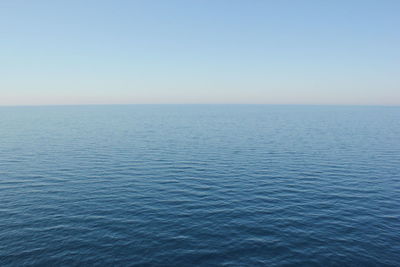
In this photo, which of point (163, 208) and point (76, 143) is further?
point (76, 143)

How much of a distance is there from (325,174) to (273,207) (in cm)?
2409

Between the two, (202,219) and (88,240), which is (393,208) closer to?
(202,219)

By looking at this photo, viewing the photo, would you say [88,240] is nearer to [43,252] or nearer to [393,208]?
[43,252]

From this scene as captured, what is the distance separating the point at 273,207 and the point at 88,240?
27.8 meters

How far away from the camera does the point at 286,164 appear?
6425 centimetres

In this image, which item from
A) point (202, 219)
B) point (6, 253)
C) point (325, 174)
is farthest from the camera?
point (325, 174)

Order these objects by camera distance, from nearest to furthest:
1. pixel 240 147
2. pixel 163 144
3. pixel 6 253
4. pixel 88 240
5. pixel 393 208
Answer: pixel 6 253 → pixel 88 240 → pixel 393 208 → pixel 240 147 → pixel 163 144

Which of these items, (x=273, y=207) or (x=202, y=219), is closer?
(x=202, y=219)

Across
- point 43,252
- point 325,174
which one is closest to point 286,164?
point 325,174

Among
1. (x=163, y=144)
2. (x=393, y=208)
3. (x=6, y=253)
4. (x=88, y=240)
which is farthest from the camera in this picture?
(x=163, y=144)

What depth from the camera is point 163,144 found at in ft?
302

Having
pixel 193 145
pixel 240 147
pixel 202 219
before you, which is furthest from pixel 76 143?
pixel 202 219

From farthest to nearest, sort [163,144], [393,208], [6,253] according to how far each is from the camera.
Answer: [163,144] < [393,208] < [6,253]

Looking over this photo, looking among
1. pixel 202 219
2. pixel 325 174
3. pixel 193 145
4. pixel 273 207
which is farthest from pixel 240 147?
pixel 202 219
